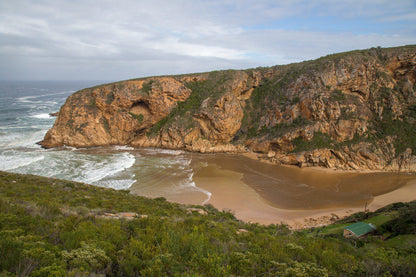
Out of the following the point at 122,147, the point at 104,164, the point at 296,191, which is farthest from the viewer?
the point at 122,147

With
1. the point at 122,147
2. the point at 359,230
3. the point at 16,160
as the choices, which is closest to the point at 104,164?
the point at 122,147

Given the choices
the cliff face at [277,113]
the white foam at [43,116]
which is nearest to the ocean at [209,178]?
the cliff face at [277,113]

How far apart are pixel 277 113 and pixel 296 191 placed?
1182 centimetres

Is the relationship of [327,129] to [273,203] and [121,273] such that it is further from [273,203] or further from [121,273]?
[121,273]

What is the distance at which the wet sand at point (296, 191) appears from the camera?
14219 mm

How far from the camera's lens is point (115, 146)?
28.4m

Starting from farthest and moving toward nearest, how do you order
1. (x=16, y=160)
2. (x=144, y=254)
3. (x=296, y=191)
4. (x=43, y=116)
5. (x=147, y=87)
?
1. (x=43, y=116)
2. (x=147, y=87)
3. (x=16, y=160)
4. (x=296, y=191)
5. (x=144, y=254)

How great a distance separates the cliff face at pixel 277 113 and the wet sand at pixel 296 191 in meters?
2.09

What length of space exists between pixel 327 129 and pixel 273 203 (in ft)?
40.1

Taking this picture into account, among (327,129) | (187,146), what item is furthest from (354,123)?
(187,146)

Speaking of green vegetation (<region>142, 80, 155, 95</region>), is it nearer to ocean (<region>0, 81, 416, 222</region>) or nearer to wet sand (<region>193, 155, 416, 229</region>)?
ocean (<region>0, 81, 416, 222</region>)

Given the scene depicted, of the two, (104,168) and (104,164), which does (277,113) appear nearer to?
(104,168)

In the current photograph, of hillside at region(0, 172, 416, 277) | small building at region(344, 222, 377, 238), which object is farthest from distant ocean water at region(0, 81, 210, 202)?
hillside at region(0, 172, 416, 277)

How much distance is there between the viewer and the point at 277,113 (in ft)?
86.8
